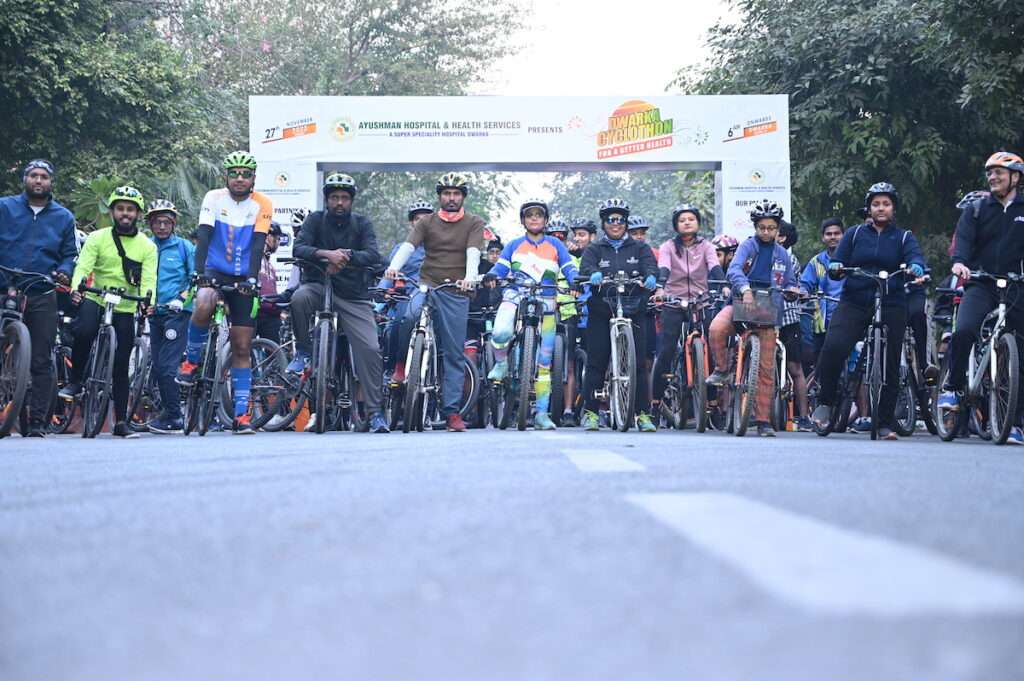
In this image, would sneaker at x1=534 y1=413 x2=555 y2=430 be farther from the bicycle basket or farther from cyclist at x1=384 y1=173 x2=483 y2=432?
the bicycle basket

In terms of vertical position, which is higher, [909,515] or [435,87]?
[435,87]

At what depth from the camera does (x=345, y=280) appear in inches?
472

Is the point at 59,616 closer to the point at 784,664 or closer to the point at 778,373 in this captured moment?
the point at 784,664

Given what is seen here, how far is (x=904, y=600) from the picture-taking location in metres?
2.84

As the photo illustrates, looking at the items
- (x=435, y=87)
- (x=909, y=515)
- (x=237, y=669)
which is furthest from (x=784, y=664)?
(x=435, y=87)

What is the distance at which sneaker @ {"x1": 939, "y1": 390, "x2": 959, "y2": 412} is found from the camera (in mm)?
11191

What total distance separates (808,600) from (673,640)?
0.34 metres

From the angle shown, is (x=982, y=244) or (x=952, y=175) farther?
(x=952, y=175)

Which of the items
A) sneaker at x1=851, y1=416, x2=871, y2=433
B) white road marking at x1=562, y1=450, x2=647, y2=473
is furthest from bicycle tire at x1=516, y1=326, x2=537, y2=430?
white road marking at x1=562, y1=450, x2=647, y2=473

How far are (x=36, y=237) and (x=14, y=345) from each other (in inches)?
51.1

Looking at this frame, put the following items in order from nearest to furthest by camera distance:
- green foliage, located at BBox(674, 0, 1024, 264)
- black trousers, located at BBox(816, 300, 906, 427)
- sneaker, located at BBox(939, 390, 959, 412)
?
sneaker, located at BBox(939, 390, 959, 412)
black trousers, located at BBox(816, 300, 906, 427)
green foliage, located at BBox(674, 0, 1024, 264)

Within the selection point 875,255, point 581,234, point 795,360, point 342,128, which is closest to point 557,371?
point 795,360

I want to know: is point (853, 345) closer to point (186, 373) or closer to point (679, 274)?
point (679, 274)

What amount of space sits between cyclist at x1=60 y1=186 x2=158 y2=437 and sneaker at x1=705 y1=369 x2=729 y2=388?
444 centimetres
